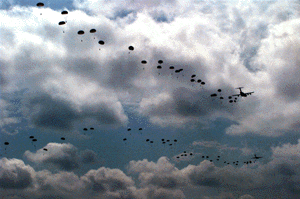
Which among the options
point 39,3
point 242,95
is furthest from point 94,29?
point 242,95

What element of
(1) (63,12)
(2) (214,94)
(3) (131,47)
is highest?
(1) (63,12)

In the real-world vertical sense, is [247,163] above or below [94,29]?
below

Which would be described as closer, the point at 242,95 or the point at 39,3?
the point at 39,3

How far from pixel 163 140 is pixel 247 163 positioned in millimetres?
69196

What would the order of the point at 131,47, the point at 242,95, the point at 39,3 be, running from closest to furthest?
1. the point at 39,3
2. the point at 131,47
3. the point at 242,95

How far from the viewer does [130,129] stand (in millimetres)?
111438

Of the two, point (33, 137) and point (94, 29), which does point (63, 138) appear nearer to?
point (33, 137)

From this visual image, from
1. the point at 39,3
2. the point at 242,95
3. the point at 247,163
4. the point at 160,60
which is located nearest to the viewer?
the point at 39,3

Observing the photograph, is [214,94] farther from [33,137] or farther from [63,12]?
[33,137]

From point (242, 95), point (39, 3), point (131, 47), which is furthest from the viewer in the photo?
Result: point (242, 95)

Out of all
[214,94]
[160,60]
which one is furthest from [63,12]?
[214,94]

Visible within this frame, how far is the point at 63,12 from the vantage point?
9531cm

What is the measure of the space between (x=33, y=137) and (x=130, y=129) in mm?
48105

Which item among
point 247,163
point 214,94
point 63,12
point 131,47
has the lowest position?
point 247,163
